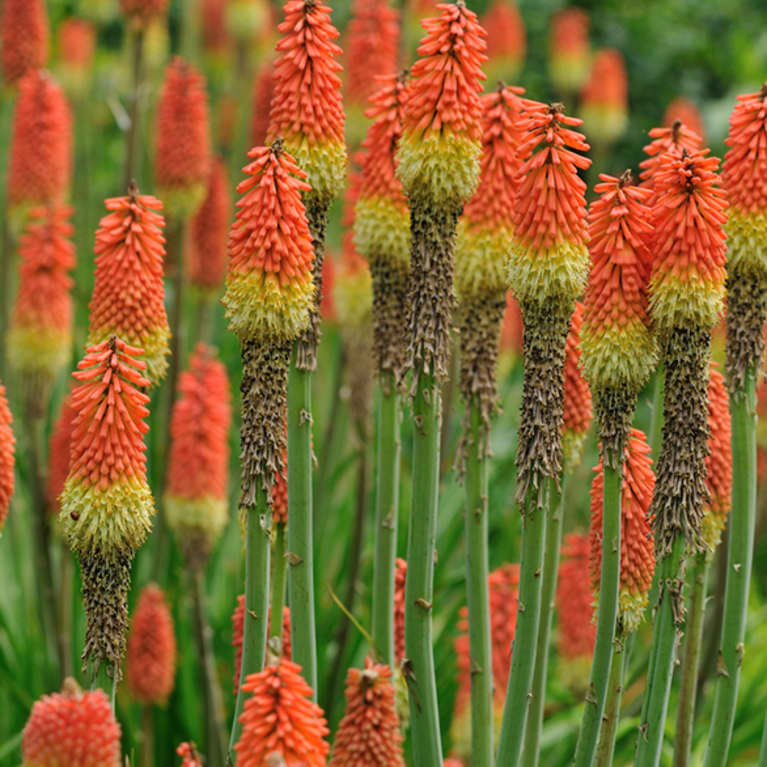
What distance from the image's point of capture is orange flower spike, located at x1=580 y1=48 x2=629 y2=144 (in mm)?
11516

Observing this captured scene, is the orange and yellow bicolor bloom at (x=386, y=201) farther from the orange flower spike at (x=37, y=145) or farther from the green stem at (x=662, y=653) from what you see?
the orange flower spike at (x=37, y=145)

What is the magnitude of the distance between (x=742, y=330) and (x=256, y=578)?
1.59 metres

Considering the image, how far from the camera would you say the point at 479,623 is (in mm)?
3811

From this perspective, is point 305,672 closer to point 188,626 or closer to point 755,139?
point 755,139

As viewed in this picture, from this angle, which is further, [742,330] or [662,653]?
[742,330]

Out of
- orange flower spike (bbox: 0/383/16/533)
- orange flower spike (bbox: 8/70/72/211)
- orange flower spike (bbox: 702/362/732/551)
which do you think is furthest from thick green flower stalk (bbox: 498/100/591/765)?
orange flower spike (bbox: 8/70/72/211)

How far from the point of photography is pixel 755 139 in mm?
3682

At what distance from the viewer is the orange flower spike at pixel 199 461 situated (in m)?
5.63

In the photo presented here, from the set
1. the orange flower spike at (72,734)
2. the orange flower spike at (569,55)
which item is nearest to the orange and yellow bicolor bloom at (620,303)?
→ the orange flower spike at (72,734)

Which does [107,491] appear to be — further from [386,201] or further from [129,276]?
[386,201]

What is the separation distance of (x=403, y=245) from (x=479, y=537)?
966 millimetres

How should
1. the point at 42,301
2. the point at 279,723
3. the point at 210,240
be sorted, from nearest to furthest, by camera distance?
1. the point at 279,723
2. the point at 42,301
3. the point at 210,240

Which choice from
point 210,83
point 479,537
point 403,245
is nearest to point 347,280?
point 403,245

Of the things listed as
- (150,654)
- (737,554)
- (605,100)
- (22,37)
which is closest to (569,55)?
(605,100)
